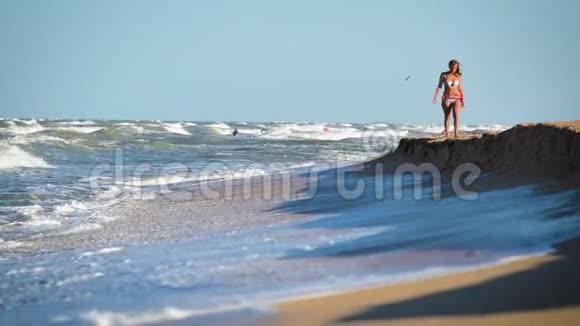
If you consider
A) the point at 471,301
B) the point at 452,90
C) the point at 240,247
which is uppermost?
the point at 452,90

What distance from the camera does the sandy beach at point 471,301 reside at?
73.3 inches

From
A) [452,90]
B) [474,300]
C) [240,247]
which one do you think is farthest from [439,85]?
[474,300]

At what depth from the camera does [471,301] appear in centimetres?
203

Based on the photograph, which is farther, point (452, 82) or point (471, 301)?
point (452, 82)

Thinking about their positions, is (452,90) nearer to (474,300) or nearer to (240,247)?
(240,247)

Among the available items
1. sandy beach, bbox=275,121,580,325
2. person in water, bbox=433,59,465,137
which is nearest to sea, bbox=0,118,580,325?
sandy beach, bbox=275,121,580,325

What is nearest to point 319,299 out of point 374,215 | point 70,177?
point 374,215

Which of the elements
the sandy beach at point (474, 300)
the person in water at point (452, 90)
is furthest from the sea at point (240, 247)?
the person in water at point (452, 90)

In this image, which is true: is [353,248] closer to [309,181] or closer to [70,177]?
[309,181]

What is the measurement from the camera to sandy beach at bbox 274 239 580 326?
6.11 feet

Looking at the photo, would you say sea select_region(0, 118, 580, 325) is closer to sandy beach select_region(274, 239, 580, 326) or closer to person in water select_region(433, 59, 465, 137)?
sandy beach select_region(274, 239, 580, 326)

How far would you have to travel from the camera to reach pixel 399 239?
3.30 metres

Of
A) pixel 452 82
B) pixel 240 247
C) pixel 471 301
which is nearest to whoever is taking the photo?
pixel 471 301

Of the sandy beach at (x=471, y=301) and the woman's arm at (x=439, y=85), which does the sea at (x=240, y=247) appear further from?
the woman's arm at (x=439, y=85)
